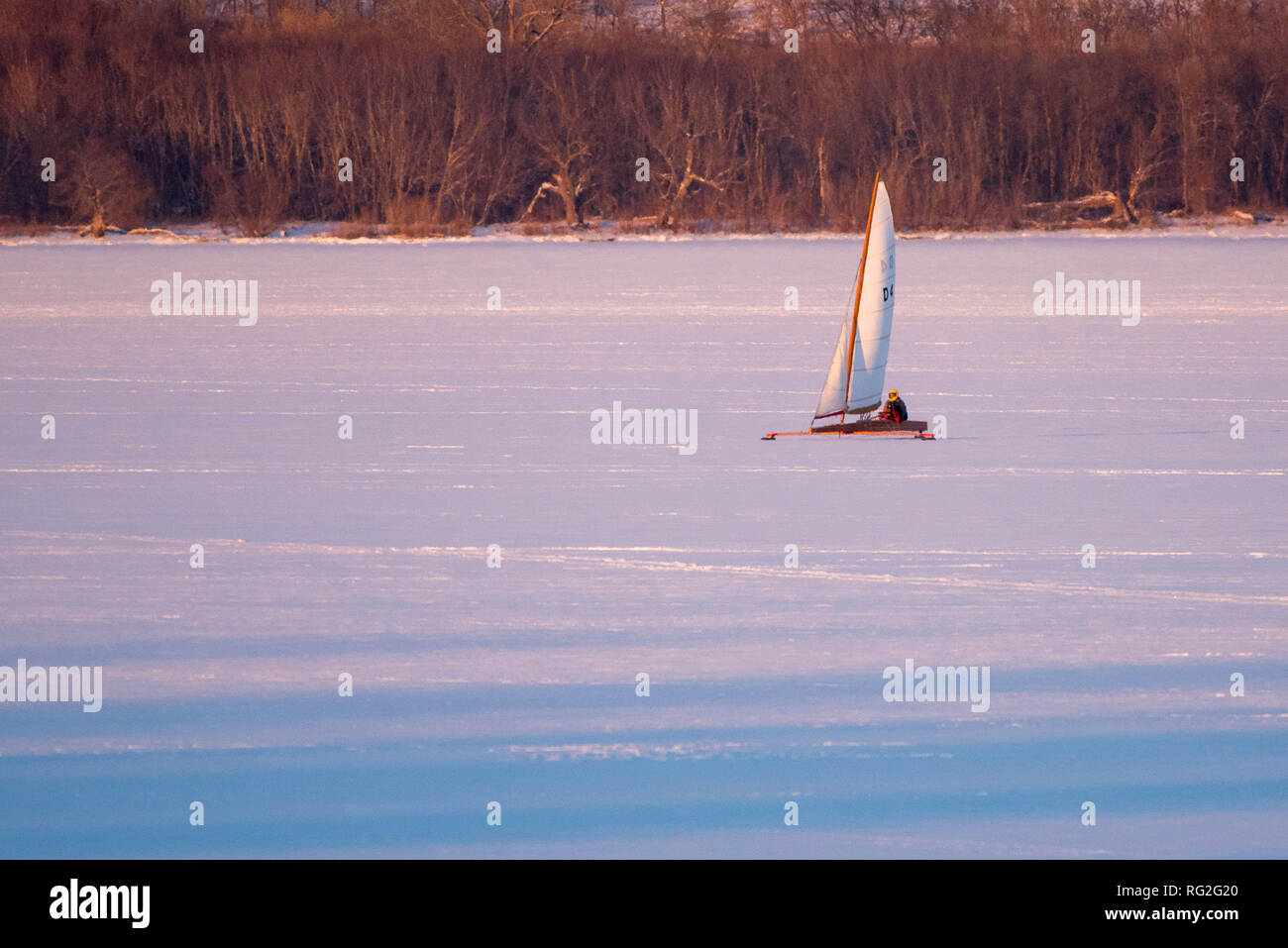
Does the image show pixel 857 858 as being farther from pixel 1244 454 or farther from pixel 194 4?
pixel 194 4

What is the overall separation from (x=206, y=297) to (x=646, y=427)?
1187 cm

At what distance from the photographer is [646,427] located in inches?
436

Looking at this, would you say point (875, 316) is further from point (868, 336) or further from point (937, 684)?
point (937, 684)

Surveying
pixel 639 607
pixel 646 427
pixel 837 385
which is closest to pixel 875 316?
pixel 837 385

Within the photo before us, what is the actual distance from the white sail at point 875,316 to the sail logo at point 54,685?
6309 millimetres

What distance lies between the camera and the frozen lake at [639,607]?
4.93 m

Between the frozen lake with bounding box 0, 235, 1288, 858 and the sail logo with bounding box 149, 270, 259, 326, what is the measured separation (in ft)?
16.1

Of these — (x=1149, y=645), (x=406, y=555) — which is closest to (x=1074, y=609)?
(x=1149, y=645)

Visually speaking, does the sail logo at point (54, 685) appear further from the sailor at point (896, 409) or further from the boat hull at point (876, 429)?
the sailor at point (896, 409)

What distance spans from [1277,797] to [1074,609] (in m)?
Answer: 1.87

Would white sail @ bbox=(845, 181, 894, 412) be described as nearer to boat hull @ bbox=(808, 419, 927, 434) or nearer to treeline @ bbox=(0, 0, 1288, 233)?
boat hull @ bbox=(808, 419, 927, 434)

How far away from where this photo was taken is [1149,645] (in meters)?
6.30

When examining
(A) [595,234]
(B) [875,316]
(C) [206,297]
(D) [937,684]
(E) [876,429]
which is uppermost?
(A) [595,234]
